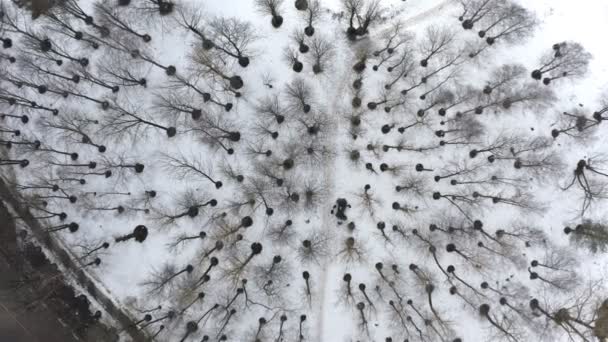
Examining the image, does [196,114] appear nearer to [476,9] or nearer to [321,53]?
[321,53]

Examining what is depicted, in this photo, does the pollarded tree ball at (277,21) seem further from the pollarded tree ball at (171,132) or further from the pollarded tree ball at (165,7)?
the pollarded tree ball at (171,132)

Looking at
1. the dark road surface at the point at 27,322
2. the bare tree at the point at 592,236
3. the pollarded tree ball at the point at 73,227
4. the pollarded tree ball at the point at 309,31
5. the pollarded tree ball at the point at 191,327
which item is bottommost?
the dark road surface at the point at 27,322

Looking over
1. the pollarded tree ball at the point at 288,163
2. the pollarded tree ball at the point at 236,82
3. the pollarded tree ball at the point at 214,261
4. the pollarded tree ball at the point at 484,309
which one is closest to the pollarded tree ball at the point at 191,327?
the pollarded tree ball at the point at 214,261

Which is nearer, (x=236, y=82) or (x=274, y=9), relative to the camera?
(x=274, y=9)

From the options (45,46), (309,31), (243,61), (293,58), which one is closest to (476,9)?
(309,31)

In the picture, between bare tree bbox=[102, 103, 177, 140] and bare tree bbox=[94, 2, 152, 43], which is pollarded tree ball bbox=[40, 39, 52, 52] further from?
bare tree bbox=[102, 103, 177, 140]

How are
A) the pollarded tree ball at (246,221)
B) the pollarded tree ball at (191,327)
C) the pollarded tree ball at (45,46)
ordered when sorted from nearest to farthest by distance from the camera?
the pollarded tree ball at (191,327) < the pollarded tree ball at (246,221) < the pollarded tree ball at (45,46)

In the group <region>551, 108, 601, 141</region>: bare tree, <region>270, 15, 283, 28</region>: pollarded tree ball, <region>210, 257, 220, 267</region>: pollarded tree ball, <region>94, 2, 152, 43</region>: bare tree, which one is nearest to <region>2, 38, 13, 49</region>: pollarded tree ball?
<region>94, 2, 152, 43</region>: bare tree
